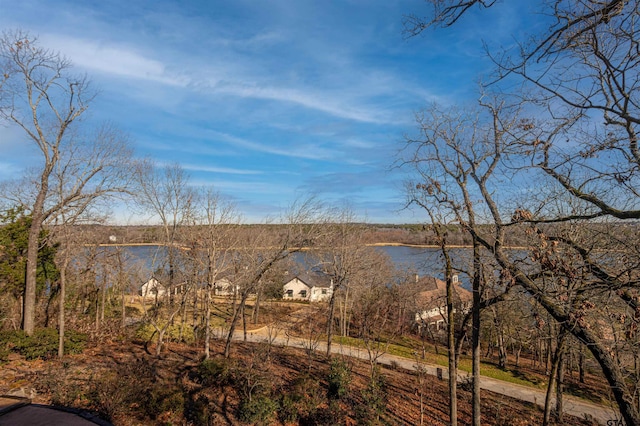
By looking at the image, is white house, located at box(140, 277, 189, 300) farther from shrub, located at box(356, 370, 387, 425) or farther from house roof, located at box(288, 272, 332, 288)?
house roof, located at box(288, 272, 332, 288)

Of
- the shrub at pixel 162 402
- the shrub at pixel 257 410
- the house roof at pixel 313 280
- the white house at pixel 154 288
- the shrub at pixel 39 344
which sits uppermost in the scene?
the white house at pixel 154 288

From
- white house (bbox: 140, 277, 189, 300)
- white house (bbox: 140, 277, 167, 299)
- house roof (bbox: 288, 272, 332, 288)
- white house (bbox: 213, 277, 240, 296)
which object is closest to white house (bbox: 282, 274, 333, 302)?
Result: house roof (bbox: 288, 272, 332, 288)

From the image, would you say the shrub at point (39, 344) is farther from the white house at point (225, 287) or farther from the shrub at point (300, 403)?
the shrub at point (300, 403)

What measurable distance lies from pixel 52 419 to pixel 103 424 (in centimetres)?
46

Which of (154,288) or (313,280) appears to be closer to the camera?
(154,288)

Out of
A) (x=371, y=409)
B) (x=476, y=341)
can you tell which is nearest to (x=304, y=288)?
(x=371, y=409)

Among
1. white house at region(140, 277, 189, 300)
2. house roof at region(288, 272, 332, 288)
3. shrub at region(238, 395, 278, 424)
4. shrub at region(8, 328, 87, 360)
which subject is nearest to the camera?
shrub at region(238, 395, 278, 424)

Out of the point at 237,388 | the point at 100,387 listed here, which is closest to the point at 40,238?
the point at 100,387

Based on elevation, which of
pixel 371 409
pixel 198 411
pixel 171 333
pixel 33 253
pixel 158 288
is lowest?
pixel 171 333

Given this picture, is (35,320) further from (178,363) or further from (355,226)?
(355,226)

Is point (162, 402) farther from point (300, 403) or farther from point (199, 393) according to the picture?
point (300, 403)

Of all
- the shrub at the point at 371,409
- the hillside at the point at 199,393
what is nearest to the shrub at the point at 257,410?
the hillside at the point at 199,393

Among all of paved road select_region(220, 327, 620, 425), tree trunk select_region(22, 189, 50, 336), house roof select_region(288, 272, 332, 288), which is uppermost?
tree trunk select_region(22, 189, 50, 336)

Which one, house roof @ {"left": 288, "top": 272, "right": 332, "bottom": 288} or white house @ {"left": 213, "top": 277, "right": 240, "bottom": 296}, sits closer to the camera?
white house @ {"left": 213, "top": 277, "right": 240, "bottom": 296}
